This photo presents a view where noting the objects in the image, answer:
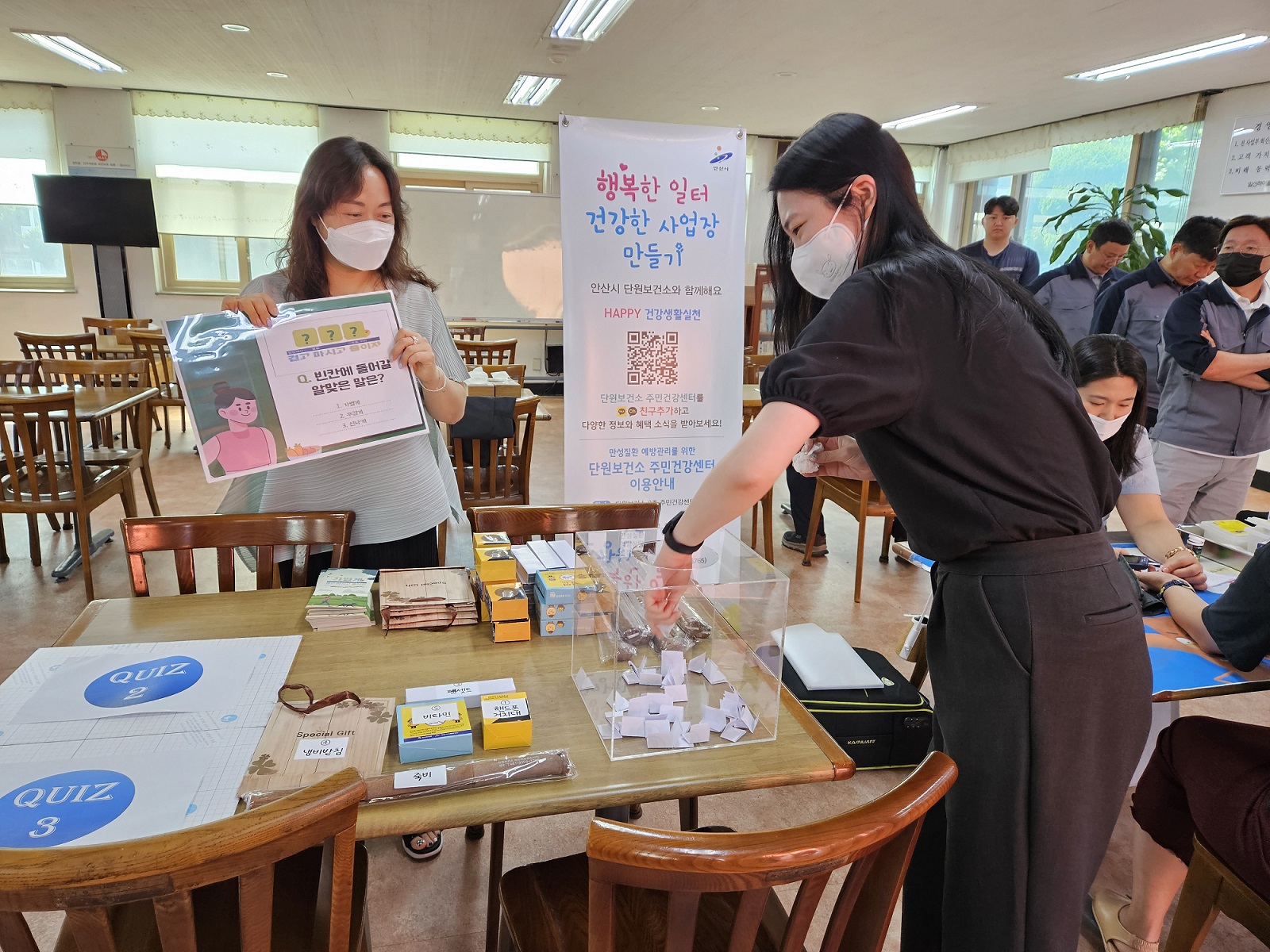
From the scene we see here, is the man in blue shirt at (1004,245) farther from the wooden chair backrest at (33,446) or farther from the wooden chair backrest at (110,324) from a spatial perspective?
the wooden chair backrest at (110,324)

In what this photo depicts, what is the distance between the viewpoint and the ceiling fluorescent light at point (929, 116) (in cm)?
725

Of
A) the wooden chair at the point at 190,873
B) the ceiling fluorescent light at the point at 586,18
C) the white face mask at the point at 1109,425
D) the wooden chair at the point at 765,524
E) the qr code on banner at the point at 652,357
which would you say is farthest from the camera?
the ceiling fluorescent light at the point at 586,18

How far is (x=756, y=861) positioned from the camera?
681 mm

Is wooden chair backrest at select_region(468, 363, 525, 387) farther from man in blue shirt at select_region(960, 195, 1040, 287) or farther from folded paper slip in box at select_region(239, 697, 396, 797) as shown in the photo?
folded paper slip in box at select_region(239, 697, 396, 797)

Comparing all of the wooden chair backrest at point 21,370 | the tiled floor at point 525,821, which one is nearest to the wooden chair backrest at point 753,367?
the tiled floor at point 525,821

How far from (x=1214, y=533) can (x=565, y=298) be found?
2.00 meters

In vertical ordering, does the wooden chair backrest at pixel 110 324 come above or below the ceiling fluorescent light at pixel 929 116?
below

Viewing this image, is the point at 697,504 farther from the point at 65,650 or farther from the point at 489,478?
the point at 489,478

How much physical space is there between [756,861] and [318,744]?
0.61 meters

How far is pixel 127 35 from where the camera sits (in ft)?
18.1

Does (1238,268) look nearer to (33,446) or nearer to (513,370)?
(513,370)

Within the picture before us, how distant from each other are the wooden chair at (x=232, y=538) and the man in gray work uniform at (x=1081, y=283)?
4.22 metres

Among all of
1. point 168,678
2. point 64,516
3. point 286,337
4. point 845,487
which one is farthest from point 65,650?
point 64,516

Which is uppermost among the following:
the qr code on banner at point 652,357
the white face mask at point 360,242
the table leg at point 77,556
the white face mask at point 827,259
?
the white face mask at point 360,242
